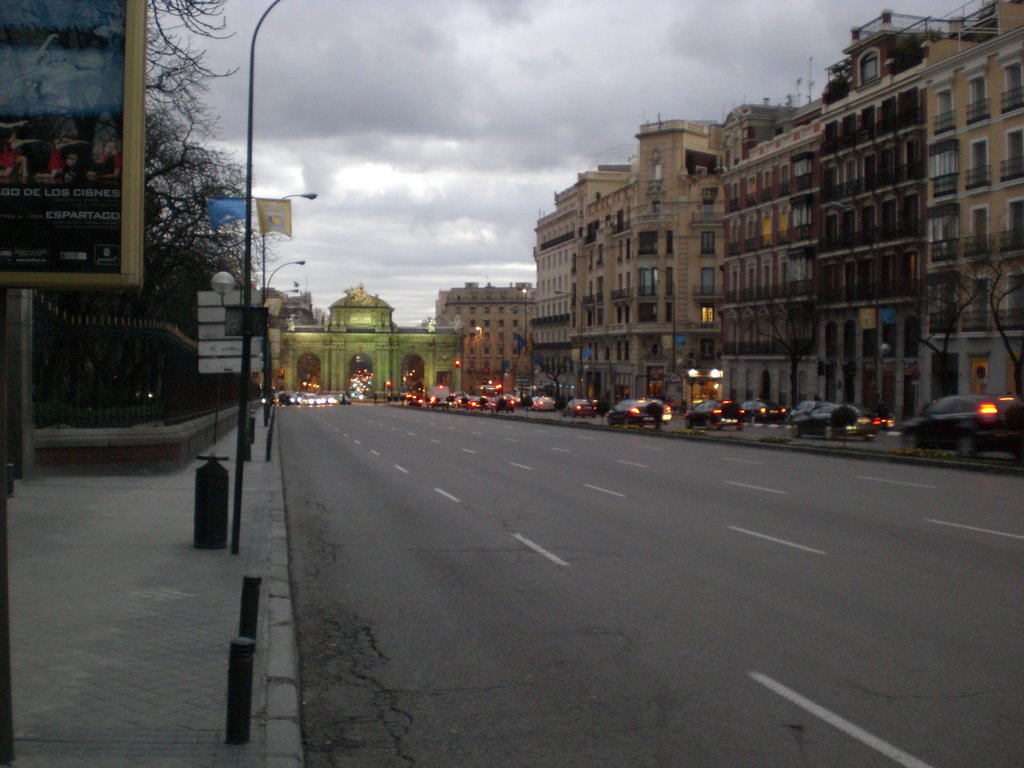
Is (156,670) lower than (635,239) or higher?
lower

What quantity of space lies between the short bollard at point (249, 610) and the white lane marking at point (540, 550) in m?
5.98

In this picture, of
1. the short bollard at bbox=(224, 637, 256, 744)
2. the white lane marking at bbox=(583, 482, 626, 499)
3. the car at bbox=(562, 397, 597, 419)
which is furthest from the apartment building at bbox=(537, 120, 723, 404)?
the short bollard at bbox=(224, 637, 256, 744)

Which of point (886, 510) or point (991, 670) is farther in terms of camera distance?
point (886, 510)

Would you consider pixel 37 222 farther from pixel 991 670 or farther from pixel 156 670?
pixel 991 670

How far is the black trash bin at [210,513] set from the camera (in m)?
12.9

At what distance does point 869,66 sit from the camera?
208 ft

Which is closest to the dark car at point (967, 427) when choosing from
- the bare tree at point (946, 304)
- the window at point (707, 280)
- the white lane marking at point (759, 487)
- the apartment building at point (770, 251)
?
the white lane marking at point (759, 487)

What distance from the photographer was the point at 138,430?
72.5 ft

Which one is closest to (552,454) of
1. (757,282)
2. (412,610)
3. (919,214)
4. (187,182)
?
(187,182)

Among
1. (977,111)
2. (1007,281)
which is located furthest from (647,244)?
(1007,281)

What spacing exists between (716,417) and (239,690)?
47.9 m

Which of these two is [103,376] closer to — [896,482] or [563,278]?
[896,482]

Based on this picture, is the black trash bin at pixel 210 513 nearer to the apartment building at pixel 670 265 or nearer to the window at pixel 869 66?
the window at pixel 869 66

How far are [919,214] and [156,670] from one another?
189 ft
